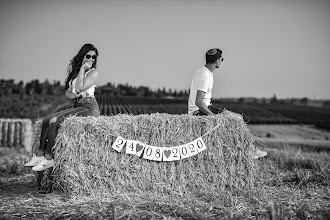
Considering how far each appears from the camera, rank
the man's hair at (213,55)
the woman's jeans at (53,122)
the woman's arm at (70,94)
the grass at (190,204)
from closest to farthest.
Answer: the grass at (190,204) < the woman's jeans at (53,122) < the woman's arm at (70,94) < the man's hair at (213,55)

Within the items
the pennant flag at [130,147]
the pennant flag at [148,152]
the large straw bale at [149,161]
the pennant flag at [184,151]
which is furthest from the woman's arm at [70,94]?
the pennant flag at [184,151]

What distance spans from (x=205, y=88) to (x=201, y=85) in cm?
8

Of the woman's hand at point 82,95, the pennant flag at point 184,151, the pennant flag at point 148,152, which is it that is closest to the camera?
the pennant flag at point 148,152

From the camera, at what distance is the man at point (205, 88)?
6.27m

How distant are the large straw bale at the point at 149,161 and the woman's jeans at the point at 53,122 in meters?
0.13

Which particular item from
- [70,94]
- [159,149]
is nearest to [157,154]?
[159,149]

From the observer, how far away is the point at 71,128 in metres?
5.69

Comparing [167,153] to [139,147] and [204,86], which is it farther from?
[204,86]

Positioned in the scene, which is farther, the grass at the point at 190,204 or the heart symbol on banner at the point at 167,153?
the heart symbol on banner at the point at 167,153

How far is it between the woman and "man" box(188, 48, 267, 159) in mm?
1585

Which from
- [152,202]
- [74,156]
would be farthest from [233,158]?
[74,156]

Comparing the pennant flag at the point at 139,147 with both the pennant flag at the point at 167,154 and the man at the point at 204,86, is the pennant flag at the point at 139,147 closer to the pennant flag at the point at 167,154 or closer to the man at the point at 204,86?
the pennant flag at the point at 167,154

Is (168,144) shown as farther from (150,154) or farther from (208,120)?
(208,120)

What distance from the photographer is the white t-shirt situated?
6270 mm
